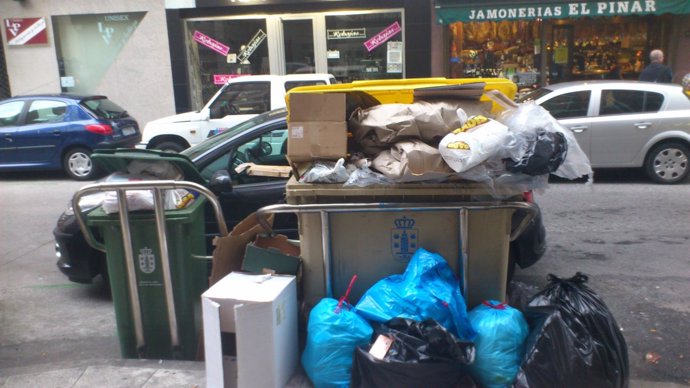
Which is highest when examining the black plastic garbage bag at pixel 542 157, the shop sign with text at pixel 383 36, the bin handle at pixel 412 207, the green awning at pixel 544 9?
the green awning at pixel 544 9

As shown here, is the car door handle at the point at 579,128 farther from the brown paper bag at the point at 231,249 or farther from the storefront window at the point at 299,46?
the storefront window at the point at 299,46

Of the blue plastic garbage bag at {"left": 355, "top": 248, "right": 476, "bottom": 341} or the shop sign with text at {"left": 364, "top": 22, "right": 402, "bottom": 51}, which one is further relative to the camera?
the shop sign with text at {"left": 364, "top": 22, "right": 402, "bottom": 51}

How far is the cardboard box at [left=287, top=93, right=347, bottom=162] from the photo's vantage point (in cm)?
347

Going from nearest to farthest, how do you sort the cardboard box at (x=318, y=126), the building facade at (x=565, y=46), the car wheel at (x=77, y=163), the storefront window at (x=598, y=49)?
the cardboard box at (x=318, y=126)
the car wheel at (x=77, y=163)
the building facade at (x=565, y=46)
the storefront window at (x=598, y=49)

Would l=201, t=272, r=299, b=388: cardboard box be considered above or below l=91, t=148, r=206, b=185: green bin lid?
below

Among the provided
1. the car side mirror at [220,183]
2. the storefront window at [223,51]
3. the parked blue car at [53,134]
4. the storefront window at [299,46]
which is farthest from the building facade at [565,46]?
the car side mirror at [220,183]

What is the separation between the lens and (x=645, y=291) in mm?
5301

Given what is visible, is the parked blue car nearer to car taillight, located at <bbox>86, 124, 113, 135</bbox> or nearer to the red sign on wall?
car taillight, located at <bbox>86, 124, 113, 135</bbox>

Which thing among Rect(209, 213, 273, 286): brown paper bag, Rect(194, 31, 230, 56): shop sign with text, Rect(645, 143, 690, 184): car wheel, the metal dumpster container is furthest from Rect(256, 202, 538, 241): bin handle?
Rect(194, 31, 230, 56): shop sign with text

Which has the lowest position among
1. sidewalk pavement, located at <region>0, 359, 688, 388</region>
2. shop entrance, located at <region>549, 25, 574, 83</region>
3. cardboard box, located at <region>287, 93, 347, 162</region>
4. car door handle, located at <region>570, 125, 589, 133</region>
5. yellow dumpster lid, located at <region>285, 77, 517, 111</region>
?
sidewalk pavement, located at <region>0, 359, 688, 388</region>

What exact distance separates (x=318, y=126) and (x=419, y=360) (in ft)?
4.46

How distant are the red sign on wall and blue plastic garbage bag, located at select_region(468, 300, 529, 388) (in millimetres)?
15708

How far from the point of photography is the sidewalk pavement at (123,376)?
3.49 meters

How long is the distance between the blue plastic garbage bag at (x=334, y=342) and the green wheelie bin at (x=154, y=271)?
948 mm
